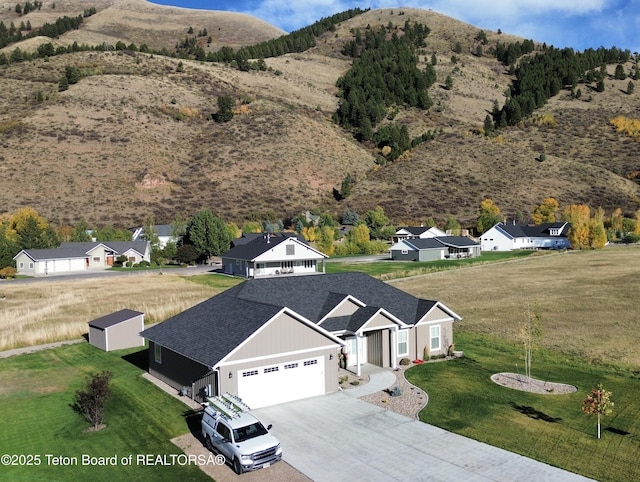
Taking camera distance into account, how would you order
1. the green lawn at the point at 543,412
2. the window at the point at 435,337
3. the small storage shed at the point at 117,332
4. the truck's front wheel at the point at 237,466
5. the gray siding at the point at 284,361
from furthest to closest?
the small storage shed at the point at 117,332 < the window at the point at 435,337 < the gray siding at the point at 284,361 < the green lawn at the point at 543,412 < the truck's front wheel at the point at 237,466

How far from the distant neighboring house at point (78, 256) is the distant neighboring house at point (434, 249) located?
139ft

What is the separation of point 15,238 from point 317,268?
48925mm

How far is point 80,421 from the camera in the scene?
20.9 meters

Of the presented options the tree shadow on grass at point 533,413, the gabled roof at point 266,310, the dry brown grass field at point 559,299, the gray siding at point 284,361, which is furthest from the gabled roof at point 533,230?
the gray siding at point 284,361

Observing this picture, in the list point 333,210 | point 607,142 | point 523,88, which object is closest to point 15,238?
point 333,210

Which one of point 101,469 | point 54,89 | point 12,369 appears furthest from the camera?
point 54,89

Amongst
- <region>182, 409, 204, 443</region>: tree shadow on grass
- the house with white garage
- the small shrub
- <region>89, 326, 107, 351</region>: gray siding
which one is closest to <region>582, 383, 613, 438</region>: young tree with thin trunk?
the house with white garage

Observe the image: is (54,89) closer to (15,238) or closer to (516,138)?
(15,238)

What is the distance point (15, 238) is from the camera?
83.9 m

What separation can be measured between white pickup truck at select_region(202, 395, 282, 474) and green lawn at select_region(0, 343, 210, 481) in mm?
1038

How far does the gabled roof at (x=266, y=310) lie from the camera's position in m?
23.0

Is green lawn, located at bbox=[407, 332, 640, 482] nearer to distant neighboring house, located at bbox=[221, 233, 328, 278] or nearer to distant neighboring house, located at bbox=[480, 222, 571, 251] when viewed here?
distant neighboring house, located at bbox=[221, 233, 328, 278]

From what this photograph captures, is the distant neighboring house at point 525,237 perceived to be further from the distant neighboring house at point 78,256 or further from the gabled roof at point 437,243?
the distant neighboring house at point 78,256

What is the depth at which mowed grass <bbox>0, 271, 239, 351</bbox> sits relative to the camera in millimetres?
37281
